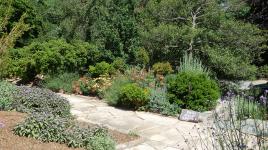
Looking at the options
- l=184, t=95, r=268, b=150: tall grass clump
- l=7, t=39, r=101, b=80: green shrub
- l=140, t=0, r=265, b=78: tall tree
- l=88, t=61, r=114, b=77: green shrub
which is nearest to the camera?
l=184, t=95, r=268, b=150: tall grass clump

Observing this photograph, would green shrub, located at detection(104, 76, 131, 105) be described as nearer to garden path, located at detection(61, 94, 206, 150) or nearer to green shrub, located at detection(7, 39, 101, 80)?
garden path, located at detection(61, 94, 206, 150)

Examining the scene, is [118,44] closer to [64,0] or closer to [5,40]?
[64,0]

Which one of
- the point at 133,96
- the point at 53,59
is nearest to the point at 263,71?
the point at 133,96

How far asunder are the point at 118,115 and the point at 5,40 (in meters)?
2.77

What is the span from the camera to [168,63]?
436 inches

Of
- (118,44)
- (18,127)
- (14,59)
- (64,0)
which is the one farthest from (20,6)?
(18,127)

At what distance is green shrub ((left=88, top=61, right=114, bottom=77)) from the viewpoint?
11227 mm

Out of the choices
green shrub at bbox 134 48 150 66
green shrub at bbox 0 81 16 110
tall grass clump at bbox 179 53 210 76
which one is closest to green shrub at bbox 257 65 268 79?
tall grass clump at bbox 179 53 210 76

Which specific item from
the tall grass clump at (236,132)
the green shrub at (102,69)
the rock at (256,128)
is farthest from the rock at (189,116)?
the green shrub at (102,69)

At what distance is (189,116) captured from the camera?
843 centimetres

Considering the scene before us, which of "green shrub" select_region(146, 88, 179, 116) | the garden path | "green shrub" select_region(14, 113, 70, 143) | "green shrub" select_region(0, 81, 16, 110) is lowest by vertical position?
the garden path

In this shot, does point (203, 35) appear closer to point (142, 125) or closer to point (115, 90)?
point (115, 90)

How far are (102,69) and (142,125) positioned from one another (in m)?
3.74

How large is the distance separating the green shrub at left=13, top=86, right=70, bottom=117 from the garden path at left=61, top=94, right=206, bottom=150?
2.50ft
